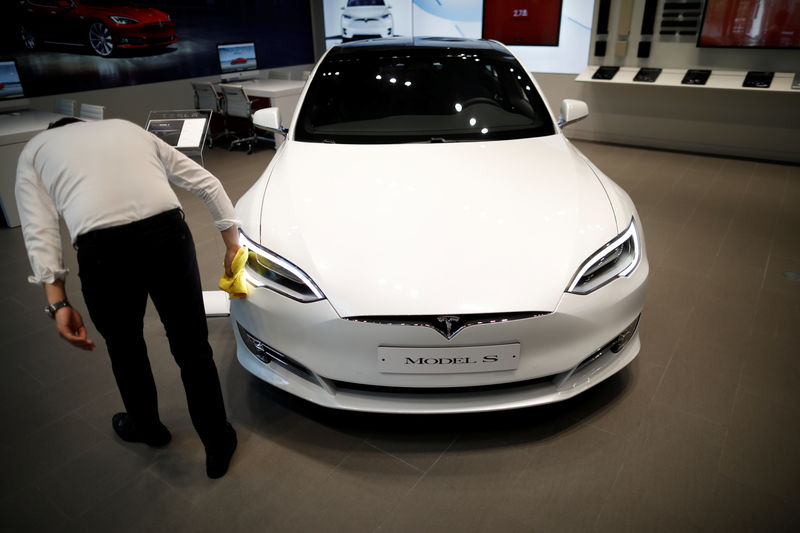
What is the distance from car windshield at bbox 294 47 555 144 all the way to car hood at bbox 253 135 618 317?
0.49ft

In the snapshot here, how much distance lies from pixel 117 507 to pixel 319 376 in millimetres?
769

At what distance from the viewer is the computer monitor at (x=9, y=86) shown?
16.2ft

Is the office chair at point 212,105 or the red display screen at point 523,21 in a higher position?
the red display screen at point 523,21

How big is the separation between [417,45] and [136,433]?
225 cm

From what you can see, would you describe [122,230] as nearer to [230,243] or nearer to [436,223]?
[230,243]

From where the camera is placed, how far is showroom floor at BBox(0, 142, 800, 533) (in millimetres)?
1624

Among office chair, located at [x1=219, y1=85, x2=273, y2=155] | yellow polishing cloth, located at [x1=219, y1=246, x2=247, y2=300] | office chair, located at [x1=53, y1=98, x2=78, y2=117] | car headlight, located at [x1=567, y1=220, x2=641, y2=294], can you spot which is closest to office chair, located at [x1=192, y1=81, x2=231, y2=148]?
office chair, located at [x1=219, y1=85, x2=273, y2=155]

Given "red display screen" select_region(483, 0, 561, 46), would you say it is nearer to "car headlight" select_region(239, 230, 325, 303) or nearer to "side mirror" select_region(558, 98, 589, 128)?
"side mirror" select_region(558, 98, 589, 128)

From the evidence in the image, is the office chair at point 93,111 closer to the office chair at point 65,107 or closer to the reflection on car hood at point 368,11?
the office chair at point 65,107

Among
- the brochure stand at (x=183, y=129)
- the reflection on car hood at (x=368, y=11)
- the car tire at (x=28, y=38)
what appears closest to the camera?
the brochure stand at (x=183, y=129)

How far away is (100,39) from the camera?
21.4 ft

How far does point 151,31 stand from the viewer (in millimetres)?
6875

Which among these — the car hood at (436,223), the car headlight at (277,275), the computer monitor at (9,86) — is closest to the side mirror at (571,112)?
the car hood at (436,223)

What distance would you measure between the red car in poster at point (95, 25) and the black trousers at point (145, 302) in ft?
20.2
